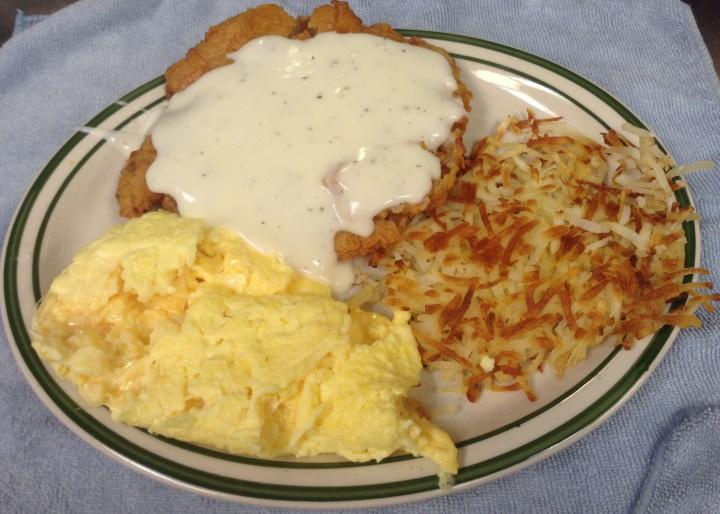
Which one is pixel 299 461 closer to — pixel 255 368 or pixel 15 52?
pixel 255 368

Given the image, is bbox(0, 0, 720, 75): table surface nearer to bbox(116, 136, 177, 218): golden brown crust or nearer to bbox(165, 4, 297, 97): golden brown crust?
bbox(165, 4, 297, 97): golden brown crust

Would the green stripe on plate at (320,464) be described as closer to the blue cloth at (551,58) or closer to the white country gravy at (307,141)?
the blue cloth at (551,58)

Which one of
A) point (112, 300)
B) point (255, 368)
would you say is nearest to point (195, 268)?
point (112, 300)

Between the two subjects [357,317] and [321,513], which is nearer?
[321,513]

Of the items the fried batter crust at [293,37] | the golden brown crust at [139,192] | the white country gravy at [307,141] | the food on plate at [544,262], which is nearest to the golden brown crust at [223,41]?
the fried batter crust at [293,37]

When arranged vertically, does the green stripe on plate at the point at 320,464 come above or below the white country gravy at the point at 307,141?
below

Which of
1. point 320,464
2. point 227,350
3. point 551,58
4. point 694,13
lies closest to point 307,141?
point 227,350
